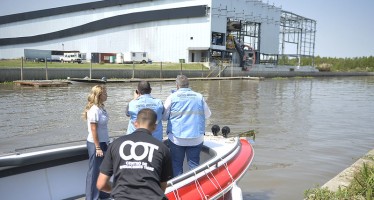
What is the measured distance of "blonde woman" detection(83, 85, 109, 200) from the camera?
190 inches

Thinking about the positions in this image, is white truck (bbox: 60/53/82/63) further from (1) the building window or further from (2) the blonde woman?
(2) the blonde woman

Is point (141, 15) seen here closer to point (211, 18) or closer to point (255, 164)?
point (211, 18)

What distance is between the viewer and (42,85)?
91.8ft

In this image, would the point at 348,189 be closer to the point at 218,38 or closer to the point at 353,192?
the point at 353,192

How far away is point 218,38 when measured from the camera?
183 feet

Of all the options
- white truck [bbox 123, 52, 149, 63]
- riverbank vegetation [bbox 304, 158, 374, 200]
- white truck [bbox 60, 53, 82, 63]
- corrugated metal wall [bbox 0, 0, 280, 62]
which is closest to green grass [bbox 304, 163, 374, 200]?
riverbank vegetation [bbox 304, 158, 374, 200]

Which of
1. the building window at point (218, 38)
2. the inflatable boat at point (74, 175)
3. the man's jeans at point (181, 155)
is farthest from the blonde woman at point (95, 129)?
the building window at point (218, 38)

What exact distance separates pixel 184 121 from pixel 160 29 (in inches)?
2074

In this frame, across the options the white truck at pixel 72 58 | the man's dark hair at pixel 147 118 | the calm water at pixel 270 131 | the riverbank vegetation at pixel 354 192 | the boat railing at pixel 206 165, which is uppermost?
the white truck at pixel 72 58

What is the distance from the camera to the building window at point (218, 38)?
5491 cm

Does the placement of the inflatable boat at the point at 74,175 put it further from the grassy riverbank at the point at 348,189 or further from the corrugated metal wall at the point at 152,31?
the corrugated metal wall at the point at 152,31

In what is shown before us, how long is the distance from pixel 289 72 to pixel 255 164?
59644 millimetres

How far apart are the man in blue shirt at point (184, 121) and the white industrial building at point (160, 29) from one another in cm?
4798

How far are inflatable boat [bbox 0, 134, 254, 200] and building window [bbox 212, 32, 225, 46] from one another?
163ft
